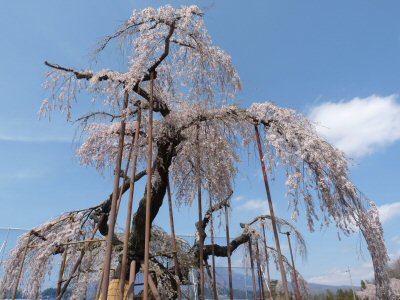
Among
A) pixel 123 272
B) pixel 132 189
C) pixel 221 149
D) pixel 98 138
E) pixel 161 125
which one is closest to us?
pixel 123 272

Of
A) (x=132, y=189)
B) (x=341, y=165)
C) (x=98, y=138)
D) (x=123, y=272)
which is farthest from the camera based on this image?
(x=98, y=138)

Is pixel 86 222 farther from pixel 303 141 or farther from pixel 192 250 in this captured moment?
pixel 303 141

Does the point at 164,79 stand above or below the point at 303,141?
above

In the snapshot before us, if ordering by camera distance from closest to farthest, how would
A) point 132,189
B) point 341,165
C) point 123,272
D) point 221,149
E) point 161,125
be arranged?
point 123,272 < point 132,189 < point 341,165 < point 161,125 < point 221,149

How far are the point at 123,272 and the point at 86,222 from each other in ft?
14.9

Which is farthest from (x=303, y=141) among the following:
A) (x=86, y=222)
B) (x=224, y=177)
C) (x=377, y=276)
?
(x=86, y=222)

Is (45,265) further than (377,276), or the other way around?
(45,265)

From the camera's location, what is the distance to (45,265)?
718cm

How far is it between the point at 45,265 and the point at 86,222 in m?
1.23

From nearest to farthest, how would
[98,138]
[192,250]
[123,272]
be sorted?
[123,272] < [98,138] < [192,250]

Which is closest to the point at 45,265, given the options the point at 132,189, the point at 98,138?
the point at 98,138

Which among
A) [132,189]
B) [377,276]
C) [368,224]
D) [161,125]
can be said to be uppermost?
[161,125]

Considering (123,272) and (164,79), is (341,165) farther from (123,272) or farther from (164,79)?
(164,79)

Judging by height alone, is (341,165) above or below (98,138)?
below
